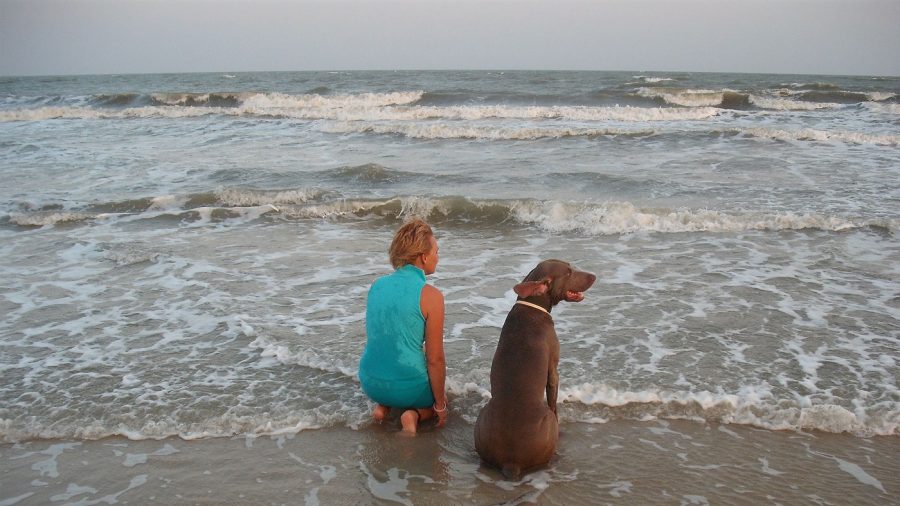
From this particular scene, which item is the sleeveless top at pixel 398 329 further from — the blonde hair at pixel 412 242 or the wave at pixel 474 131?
the wave at pixel 474 131

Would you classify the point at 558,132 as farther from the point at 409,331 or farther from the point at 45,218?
the point at 409,331

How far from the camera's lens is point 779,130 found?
18.3 m

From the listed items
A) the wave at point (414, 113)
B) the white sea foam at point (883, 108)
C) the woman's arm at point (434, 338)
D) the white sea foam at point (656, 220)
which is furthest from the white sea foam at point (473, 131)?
the woman's arm at point (434, 338)

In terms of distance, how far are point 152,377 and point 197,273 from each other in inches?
108

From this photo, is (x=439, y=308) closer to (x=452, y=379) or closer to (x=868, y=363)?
(x=452, y=379)

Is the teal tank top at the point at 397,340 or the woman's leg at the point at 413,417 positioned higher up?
the teal tank top at the point at 397,340

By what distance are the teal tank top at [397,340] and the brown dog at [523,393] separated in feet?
2.00

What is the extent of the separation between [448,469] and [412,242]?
53.0 inches

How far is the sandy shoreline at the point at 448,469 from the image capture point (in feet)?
11.7

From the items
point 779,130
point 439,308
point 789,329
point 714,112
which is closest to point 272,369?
point 439,308

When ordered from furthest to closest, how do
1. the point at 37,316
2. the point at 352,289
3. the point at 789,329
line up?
the point at 352,289, the point at 37,316, the point at 789,329

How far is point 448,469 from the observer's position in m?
3.80

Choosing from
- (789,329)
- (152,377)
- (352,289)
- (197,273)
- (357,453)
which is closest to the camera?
(357,453)

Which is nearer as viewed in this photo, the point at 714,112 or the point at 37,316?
the point at 37,316
